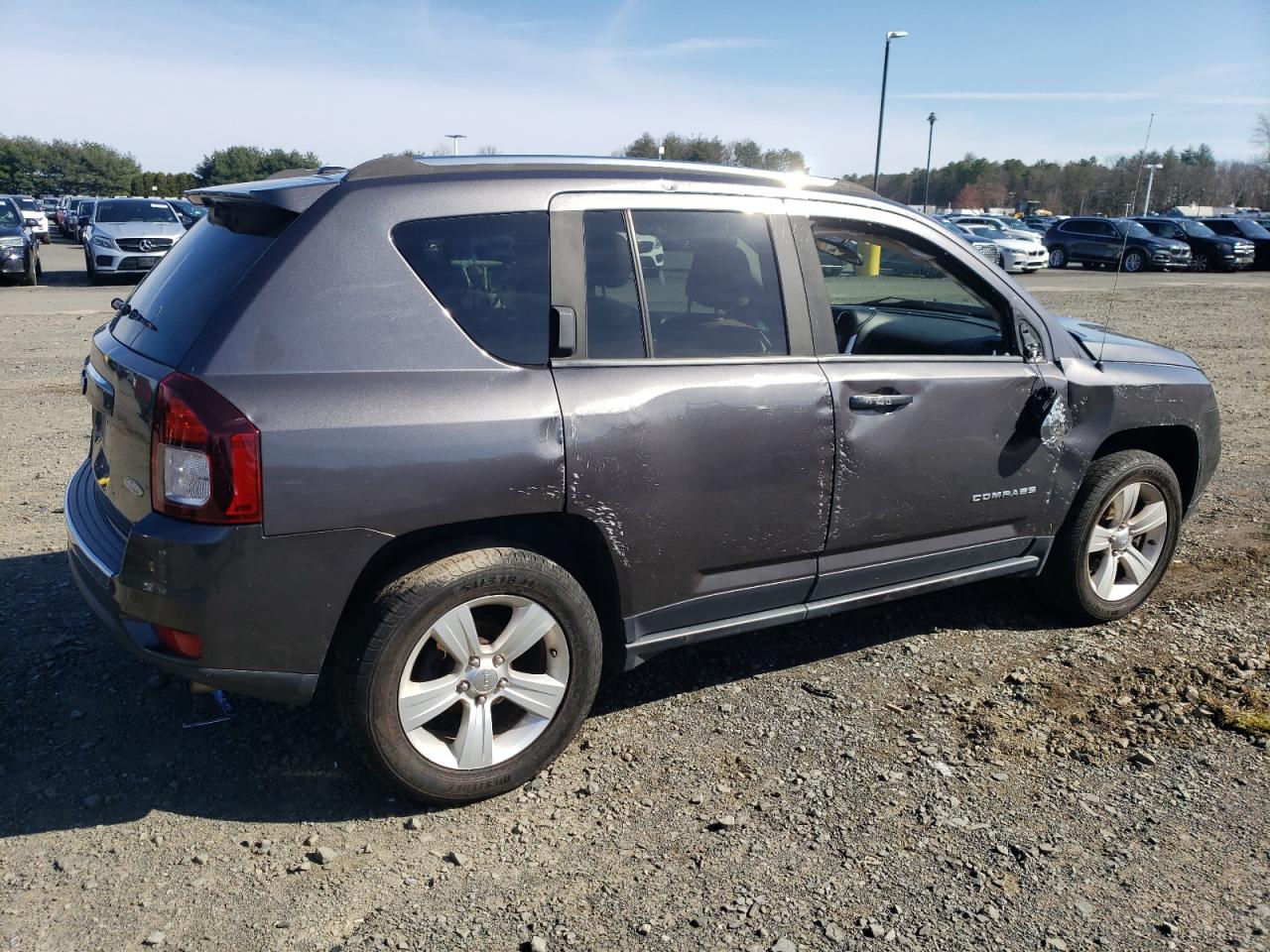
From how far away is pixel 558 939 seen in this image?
2.59m

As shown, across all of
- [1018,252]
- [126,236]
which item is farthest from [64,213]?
[1018,252]

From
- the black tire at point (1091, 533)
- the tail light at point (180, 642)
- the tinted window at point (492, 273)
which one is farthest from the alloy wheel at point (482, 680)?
the black tire at point (1091, 533)

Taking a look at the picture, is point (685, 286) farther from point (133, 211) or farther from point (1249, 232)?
point (1249, 232)

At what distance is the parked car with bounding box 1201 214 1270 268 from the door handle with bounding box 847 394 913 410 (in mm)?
37540

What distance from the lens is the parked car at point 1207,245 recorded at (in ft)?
111

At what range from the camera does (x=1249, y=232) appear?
35.2 metres

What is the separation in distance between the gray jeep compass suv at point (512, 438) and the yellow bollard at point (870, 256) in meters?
0.01

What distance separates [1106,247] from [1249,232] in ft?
21.3

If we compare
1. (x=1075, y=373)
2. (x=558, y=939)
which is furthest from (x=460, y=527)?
(x=1075, y=373)

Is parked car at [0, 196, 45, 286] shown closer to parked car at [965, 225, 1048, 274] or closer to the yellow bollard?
the yellow bollard

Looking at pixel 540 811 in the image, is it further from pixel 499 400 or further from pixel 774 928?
pixel 499 400

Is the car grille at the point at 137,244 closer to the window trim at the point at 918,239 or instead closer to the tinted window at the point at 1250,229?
the window trim at the point at 918,239

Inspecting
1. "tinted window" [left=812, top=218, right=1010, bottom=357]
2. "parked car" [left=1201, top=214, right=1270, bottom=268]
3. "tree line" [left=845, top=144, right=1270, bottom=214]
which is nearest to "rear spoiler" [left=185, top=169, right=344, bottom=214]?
"tinted window" [left=812, top=218, right=1010, bottom=357]

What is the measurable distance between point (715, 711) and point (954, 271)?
1.95m
